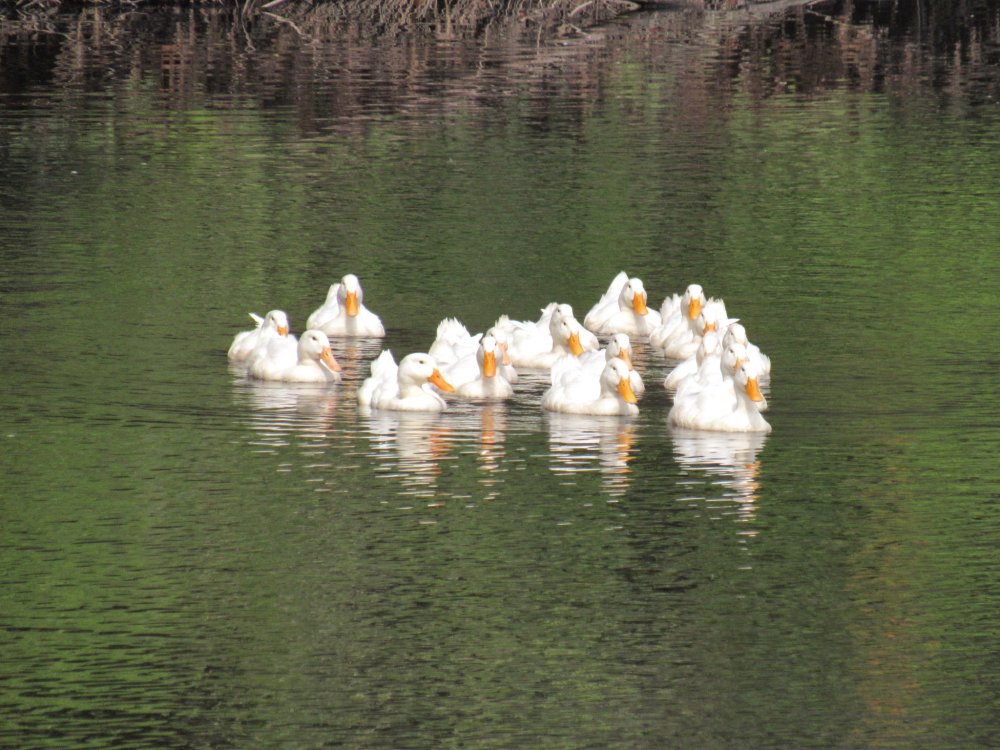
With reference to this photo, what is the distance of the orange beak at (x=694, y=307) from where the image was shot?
19188mm

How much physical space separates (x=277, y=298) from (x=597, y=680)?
1163 cm

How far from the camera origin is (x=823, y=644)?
11.2 metres

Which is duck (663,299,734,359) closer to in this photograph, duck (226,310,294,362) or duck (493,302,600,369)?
duck (493,302,600,369)

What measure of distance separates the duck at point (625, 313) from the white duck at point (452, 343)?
1740 millimetres

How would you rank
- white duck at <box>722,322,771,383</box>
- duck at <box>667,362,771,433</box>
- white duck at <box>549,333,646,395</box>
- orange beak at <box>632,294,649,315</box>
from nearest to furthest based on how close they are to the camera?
duck at <box>667,362,771,433</box> < white duck at <box>549,333,646,395</box> < white duck at <box>722,322,771,383</box> < orange beak at <box>632,294,649,315</box>

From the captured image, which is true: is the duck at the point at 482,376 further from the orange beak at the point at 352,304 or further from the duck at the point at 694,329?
the orange beak at the point at 352,304

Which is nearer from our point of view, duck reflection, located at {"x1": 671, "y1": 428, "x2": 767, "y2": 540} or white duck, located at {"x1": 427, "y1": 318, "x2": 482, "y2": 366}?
duck reflection, located at {"x1": 671, "y1": 428, "x2": 767, "y2": 540}

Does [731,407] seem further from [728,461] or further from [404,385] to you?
[404,385]

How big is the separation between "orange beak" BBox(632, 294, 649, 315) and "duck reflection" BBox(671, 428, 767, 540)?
3903 millimetres

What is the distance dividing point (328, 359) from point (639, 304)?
11.2 ft

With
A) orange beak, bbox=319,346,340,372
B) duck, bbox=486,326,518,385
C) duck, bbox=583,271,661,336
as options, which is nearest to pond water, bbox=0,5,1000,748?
duck, bbox=486,326,518,385

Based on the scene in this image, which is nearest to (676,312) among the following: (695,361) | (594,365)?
(695,361)

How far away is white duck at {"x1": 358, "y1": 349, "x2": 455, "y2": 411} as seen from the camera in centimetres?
1669

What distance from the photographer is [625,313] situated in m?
20.4
